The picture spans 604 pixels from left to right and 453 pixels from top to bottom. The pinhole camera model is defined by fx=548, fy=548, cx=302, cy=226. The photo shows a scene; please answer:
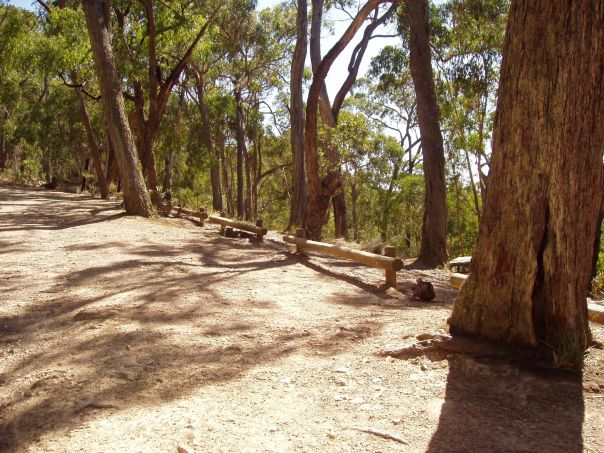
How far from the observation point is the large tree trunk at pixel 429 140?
10.2 metres

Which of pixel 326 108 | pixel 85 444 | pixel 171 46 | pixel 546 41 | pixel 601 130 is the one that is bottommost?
pixel 85 444

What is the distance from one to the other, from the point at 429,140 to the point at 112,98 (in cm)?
676

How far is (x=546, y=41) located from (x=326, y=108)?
44.4 feet

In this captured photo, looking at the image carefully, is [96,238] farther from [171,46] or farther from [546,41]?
[171,46]

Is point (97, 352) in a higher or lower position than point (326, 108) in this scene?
lower

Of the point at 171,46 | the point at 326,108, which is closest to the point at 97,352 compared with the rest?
the point at 326,108

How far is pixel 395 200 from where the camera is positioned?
100 ft

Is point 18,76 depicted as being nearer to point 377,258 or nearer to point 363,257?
point 363,257

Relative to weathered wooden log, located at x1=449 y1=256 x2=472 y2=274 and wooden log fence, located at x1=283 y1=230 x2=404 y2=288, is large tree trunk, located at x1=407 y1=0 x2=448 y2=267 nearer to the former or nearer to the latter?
weathered wooden log, located at x1=449 y1=256 x2=472 y2=274

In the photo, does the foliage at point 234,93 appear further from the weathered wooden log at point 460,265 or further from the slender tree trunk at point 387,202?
the weathered wooden log at point 460,265

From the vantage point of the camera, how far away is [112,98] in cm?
1181

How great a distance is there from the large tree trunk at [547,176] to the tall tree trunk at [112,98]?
9579 mm

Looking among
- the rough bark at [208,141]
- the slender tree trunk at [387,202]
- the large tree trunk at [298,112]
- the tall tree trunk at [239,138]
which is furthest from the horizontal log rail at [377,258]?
the slender tree trunk at [387,202]

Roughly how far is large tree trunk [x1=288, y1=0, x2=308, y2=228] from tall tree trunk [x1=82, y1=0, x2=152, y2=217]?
4.07 metres
